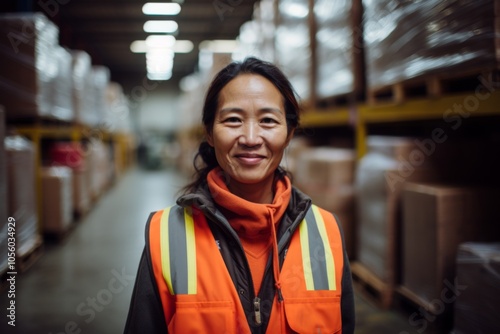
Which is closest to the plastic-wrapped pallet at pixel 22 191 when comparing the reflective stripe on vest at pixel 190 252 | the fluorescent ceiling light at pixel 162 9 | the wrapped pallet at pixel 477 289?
the reflective stripe on vest at pixel 190 252

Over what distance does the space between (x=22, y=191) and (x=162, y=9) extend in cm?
870

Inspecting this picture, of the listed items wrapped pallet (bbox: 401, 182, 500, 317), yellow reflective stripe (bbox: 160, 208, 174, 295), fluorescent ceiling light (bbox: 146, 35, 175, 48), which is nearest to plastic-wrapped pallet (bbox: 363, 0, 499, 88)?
wrapped pallet (bbox: 401, 182, 500, 317)

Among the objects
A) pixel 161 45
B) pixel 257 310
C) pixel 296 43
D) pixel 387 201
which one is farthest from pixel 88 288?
pixel 161 45

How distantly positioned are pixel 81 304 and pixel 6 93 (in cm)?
279

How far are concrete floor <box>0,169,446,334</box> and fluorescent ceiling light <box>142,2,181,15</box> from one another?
22.1 feet

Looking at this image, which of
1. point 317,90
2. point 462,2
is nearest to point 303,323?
point 462,2

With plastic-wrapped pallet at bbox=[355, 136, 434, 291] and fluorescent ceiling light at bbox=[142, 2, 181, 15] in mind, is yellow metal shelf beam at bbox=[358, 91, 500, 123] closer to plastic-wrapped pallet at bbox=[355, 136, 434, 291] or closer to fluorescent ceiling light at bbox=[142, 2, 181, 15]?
plastic-wrapped pallet at bbox=[355, 136, 434, 291]

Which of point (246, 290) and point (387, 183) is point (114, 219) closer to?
A: point (387, 183)

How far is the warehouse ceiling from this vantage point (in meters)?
12.0

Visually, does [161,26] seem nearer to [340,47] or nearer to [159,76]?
[340,47]

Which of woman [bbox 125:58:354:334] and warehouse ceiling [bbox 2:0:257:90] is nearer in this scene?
woman [bbox 125:58:354:334]

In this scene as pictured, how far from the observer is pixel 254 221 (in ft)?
5.32

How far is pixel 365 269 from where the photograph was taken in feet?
13.1

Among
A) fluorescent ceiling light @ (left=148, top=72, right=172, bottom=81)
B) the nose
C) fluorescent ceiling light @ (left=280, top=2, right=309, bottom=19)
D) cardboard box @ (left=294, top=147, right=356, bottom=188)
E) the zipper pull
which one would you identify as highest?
fluorescent ceiling light @ (left=148, top=72, right=172, bottom=81)
